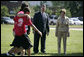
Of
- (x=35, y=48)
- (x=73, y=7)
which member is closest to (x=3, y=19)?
(x=73, y=7)

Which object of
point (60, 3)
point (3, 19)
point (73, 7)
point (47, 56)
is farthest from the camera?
point (60, 3)

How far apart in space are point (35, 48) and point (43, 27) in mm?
939

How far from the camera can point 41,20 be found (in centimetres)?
1176

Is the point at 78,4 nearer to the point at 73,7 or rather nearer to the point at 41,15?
the point at 73,7

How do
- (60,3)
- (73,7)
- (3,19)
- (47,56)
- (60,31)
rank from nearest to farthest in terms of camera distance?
(47,56), (60,31), (3,19), (73,7), (60,3)

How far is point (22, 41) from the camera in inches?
355

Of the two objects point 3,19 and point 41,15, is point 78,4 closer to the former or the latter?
point 3,19

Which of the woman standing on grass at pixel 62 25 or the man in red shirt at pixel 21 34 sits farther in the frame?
the woman standing on grass at pixel 62 25

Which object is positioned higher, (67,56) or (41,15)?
(41,15)

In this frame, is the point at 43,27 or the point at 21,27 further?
the point at 43,27

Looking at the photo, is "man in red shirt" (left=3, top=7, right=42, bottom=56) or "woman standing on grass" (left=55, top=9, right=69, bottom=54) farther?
"woman standing on grass" (left=55, top=9, right=69, bottom=54)

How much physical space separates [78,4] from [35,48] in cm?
6198

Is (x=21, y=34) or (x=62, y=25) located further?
(x=62, y=25)

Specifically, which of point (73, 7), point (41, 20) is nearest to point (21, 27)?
point (41, 20)
